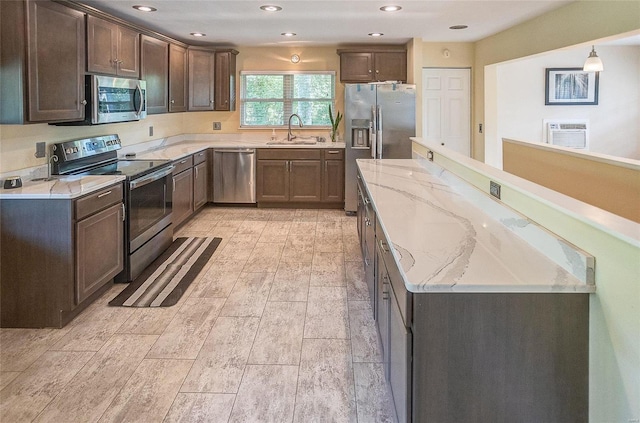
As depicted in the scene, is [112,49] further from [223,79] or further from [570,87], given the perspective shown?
[570,87]

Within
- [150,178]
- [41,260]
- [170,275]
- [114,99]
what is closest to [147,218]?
[150,178]

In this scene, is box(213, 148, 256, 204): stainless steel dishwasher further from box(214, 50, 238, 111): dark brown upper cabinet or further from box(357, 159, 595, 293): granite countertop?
box(357, 159, 595, 293): granite countertop

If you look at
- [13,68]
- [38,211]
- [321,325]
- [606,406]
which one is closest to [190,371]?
[321,325]

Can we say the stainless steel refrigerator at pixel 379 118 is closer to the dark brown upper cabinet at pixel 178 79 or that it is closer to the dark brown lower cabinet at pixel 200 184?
the dark brown lower cabinet at pixel 200 184

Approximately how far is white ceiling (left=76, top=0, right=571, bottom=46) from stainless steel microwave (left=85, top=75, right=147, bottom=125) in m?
0.68

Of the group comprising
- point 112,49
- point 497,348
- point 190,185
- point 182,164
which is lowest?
point 497,348

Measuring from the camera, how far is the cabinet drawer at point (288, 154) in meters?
6.63

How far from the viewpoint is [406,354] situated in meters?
1.63

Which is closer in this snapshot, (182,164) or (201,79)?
(182,164)

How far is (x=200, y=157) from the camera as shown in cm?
635

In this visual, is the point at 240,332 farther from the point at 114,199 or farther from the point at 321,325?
the point at 114,199

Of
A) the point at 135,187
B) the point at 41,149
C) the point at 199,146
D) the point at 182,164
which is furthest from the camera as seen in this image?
the point at 199,146

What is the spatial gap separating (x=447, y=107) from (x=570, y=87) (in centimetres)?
213

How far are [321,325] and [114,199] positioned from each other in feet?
5.74
